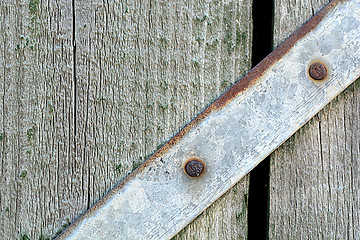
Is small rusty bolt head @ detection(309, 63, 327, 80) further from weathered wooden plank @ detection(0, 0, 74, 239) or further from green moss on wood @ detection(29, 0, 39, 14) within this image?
green moss on wood @ detection(29, 0, 39, 14)

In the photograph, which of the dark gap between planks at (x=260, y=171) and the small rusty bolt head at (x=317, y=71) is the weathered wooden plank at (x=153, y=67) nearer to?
the dark gap between planks at (x=260, y=171)

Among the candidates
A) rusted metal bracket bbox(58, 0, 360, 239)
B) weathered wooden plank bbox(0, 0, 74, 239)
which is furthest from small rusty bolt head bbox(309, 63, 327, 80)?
weathered wooden plank bbox(0, 0, 74, 239)

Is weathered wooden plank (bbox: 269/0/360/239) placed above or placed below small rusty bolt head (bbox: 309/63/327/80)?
below

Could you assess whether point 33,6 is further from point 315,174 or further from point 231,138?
point 315,174

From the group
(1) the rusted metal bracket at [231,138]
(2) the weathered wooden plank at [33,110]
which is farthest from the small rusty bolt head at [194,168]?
(2) the weathered wooden plank at [33,110]

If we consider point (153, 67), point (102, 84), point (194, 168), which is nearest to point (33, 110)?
point (102, 84)

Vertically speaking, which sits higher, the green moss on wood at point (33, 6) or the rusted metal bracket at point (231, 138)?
the green moss on wood at point (33, 6)

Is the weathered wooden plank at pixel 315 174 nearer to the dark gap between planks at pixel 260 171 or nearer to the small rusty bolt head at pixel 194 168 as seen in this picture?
the dark gap between planks at pixel 260 171

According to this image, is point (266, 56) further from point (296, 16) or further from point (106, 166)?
point (106, 166)
